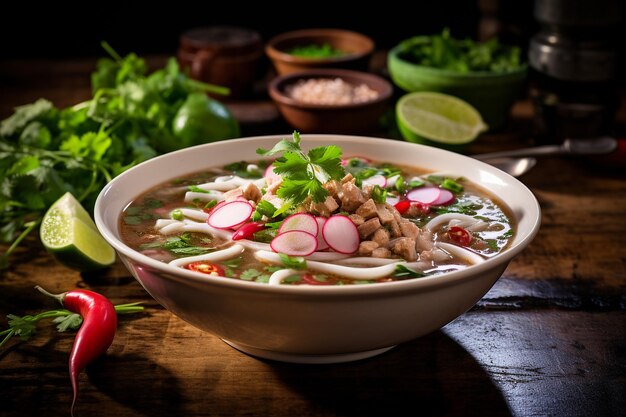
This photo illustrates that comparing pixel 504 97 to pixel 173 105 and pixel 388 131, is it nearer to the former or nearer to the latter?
pixel 388 131

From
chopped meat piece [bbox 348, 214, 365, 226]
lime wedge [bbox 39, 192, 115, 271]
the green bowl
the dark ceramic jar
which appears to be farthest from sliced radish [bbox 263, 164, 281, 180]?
the dark ceramic jar

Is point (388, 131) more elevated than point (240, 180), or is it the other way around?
point (240, 180)

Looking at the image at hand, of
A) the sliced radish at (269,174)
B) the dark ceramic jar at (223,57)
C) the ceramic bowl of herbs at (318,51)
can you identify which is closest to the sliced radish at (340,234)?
the sliced radish at (269,174)

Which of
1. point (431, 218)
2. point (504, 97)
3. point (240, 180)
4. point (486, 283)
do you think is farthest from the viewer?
point (504, 97)

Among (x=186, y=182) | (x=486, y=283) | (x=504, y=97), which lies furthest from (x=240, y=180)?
(x=504, y=97)

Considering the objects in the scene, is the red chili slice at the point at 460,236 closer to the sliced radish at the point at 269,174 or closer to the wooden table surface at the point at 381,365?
the wooden table surface at the point at 381,365

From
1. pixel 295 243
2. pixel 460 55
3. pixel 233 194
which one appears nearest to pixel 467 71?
pixel 460 55
